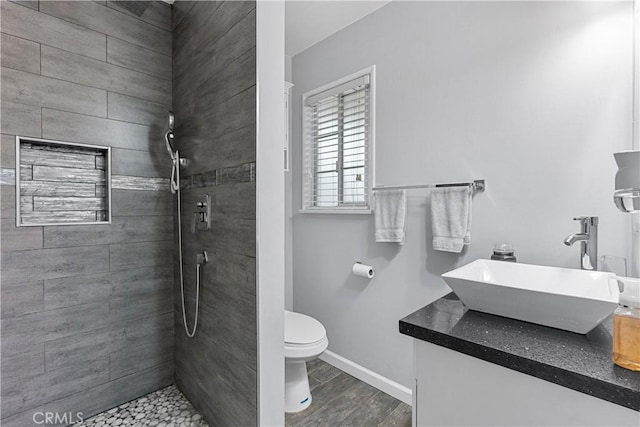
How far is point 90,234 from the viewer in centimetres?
186

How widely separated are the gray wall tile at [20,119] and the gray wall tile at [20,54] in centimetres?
18

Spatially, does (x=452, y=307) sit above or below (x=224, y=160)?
below

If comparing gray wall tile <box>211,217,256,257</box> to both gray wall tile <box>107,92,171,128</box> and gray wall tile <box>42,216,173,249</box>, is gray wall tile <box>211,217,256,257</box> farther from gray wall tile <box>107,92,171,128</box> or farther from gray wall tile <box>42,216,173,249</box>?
gray wall tile <box>107,92,171,128</box>

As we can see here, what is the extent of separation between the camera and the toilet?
1774mm

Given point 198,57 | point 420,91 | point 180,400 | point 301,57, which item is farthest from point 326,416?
point 301,57

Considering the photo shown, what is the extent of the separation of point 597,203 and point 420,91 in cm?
108

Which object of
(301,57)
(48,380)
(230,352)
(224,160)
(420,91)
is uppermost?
(301,57)

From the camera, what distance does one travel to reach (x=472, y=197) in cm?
170

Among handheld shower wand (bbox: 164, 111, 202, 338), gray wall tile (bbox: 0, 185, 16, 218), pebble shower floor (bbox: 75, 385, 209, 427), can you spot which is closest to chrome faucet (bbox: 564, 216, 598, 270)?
handheld shower wand (bbox: 164, 111, 202, 338)

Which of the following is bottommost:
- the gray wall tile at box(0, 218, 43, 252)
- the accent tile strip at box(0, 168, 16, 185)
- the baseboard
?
the baseboard

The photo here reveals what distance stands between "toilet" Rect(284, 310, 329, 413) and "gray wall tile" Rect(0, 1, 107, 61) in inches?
79.9

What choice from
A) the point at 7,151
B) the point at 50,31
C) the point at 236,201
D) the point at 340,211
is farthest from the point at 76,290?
the point at 340,211

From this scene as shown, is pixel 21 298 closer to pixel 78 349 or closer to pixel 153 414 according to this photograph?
pixel 78 349

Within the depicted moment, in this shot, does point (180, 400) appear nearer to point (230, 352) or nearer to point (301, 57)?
point (230, 352)
